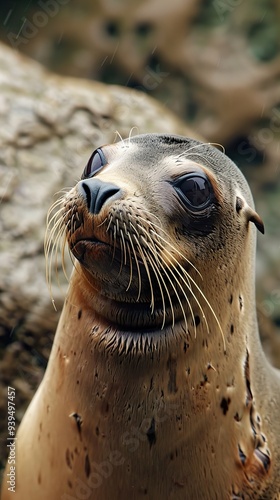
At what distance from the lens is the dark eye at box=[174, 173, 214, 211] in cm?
275

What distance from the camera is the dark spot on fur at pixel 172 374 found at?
9.04 feet

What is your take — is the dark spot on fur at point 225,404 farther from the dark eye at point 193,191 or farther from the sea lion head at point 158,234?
the dark eye at point 193,191

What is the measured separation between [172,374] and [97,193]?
29.9 inches

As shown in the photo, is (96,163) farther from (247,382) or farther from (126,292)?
(247,382)

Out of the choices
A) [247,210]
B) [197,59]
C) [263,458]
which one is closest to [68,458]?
[263,458]

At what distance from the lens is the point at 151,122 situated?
220 inches

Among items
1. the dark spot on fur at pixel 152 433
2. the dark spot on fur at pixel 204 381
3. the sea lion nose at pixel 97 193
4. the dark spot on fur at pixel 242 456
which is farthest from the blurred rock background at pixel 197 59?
the sea lion nose at pixel 97 193

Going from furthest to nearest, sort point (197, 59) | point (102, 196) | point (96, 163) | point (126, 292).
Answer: point (197, 59), point (96, 163), point (126, 292), point (102, 196)

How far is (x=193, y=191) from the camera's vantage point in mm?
2754

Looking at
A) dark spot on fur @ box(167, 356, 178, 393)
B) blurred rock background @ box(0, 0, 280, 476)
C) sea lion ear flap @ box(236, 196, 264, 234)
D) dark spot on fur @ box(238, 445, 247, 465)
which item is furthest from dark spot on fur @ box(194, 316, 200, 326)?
blurred rock background @ box(0, 0, 280, 476)

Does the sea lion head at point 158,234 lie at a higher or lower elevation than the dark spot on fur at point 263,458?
higher

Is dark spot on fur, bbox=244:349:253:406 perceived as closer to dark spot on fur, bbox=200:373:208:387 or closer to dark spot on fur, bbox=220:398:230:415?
dark spot on fur, bbox=220:398:230:415

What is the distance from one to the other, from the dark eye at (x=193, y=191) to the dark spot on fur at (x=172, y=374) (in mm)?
580

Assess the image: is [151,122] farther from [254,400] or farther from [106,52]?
[254,400]
